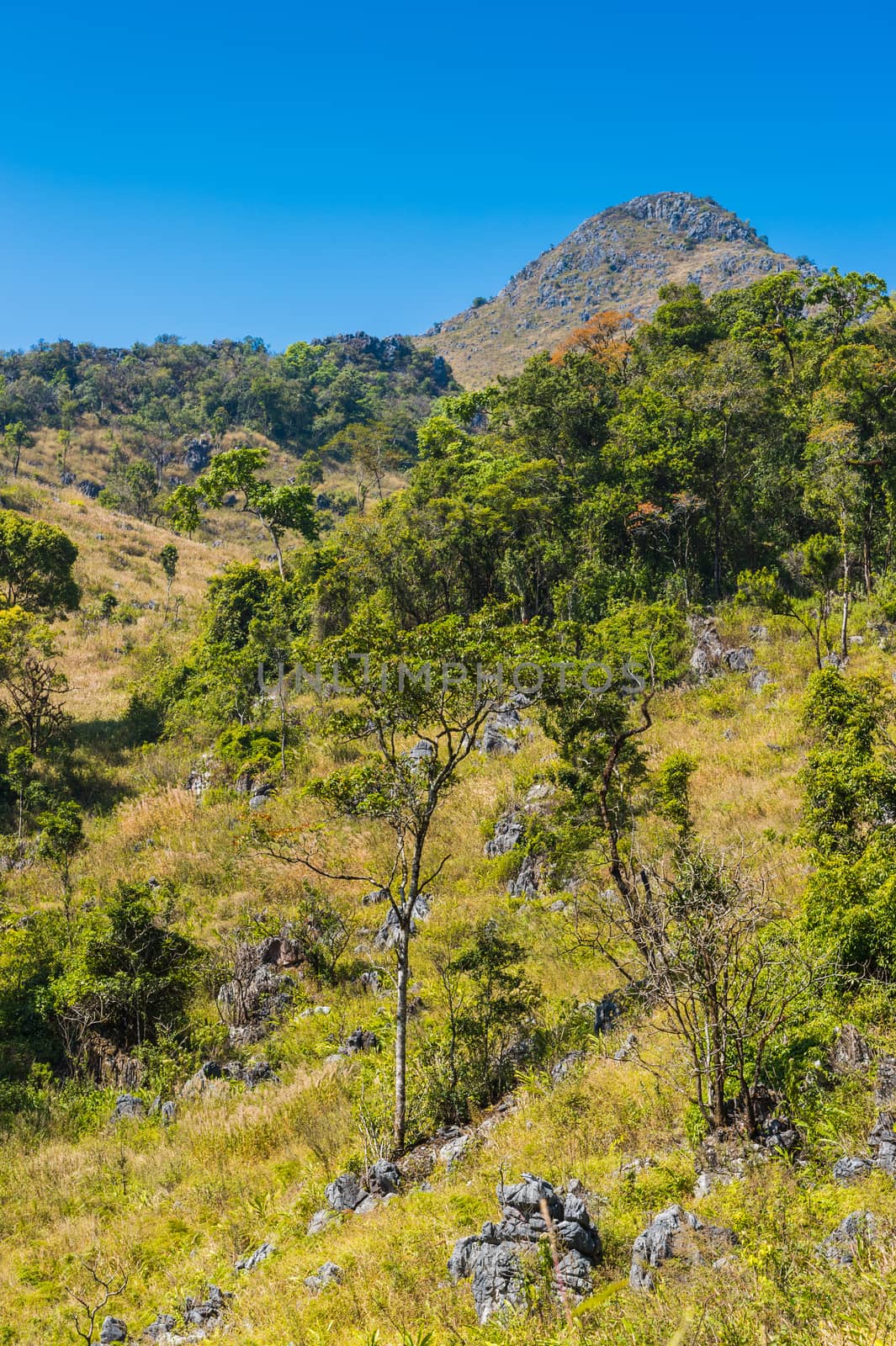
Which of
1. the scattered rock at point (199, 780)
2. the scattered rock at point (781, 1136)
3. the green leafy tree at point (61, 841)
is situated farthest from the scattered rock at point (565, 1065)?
the scattered rock at point (199, 780)

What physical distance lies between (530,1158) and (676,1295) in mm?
2738

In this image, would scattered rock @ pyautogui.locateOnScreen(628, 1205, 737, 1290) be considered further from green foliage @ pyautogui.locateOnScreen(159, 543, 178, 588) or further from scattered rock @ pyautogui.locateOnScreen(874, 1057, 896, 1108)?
green foliage @ pyautogui.locateOnScreen(159, 543, 178, 588)

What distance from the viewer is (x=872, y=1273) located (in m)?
3.90

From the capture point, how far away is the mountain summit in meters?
123

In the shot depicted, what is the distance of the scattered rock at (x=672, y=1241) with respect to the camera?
15.0 feet

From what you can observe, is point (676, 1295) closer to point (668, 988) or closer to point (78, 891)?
point (668, 988)

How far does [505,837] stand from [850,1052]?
914cm

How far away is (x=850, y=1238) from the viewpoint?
4391 mm

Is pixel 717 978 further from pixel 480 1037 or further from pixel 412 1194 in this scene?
pixel 480 1037

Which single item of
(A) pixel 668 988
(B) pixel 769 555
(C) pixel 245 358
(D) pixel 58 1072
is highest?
(C) pixel 245 358

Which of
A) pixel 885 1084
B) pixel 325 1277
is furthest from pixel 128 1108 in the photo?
pixel 885 1084

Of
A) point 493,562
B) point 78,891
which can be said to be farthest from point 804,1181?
point 493,562

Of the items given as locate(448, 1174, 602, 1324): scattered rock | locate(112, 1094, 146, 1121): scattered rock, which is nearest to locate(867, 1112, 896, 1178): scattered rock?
locate(448, 1174, 602, 1324): scattered rock

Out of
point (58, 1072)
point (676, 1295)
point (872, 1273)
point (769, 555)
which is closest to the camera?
point (872, 1273)
